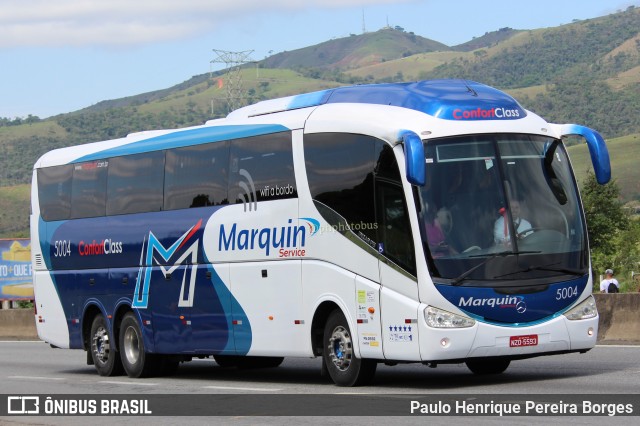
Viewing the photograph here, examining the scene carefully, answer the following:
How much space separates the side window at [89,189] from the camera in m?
21.9

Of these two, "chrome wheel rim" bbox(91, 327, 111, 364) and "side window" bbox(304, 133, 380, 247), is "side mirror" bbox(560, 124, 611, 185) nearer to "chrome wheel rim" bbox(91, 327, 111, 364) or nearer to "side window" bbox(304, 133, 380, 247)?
"side window" bbox(304, 133, 380, 247)

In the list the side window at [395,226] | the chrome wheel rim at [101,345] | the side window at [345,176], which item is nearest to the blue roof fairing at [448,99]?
the side window at [345,176]

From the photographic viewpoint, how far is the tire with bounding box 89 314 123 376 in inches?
850

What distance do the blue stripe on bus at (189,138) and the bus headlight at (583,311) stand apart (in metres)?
4.36

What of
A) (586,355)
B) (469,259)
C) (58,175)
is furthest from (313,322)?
(58,175)

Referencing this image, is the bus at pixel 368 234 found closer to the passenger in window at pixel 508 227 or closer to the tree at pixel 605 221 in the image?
the passenger in window at pixel 508 227

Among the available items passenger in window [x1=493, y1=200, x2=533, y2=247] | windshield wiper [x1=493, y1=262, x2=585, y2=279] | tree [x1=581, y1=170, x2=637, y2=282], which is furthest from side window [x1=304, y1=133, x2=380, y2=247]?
tree [x1=581, y1=170, x2=637, y2=282]

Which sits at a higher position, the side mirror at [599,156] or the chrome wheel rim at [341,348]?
the side mirror at [599,156]

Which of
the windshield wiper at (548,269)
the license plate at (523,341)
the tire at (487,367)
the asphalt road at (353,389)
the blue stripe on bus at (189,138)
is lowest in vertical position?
the asphalt road at (353,389)

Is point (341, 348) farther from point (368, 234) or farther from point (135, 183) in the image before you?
point (135, 183)

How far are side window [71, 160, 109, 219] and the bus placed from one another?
131 cm

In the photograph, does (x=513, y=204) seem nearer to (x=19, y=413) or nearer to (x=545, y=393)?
(x=545, y=393)

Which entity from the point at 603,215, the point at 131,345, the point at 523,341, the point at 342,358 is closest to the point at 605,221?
the point at 603,215

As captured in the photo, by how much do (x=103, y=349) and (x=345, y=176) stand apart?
7.36 meters
